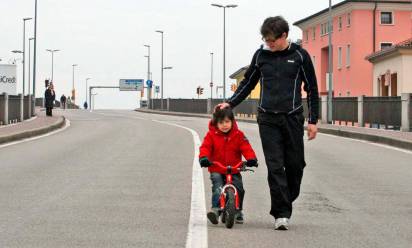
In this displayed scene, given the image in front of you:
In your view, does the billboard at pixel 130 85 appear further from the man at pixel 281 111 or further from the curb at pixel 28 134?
the man at pixel 281 111

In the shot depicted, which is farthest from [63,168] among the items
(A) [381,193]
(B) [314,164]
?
(A) [381,193]

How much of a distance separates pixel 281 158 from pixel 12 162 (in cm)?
866

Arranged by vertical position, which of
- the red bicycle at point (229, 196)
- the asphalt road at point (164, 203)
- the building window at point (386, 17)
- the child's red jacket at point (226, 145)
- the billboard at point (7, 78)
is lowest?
the asphalt road at point (164, 203)

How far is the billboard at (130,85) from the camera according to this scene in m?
119

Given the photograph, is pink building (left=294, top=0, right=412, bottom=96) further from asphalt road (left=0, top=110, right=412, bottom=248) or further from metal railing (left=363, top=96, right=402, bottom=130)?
asphalt road (left=0, top=110, right=412, bottom=248)

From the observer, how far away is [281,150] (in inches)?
267

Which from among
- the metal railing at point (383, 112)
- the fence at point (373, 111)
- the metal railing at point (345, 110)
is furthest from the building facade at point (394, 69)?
the metal railing at point (383, 112)

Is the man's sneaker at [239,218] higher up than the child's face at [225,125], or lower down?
lower down

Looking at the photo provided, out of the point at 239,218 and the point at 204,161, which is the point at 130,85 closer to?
the point at 239,218

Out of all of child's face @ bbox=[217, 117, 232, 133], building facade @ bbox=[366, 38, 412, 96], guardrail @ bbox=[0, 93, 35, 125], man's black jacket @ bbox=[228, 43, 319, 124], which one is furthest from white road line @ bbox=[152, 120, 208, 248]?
building facade @ bbox=[366, 38, 412, 96]

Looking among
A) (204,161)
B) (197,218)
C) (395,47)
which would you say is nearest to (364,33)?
(395,47)

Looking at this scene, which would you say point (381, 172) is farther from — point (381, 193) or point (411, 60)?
point (411, 60)

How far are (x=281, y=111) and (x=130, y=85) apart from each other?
113 metres

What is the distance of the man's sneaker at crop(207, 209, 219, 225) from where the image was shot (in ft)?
22.4
